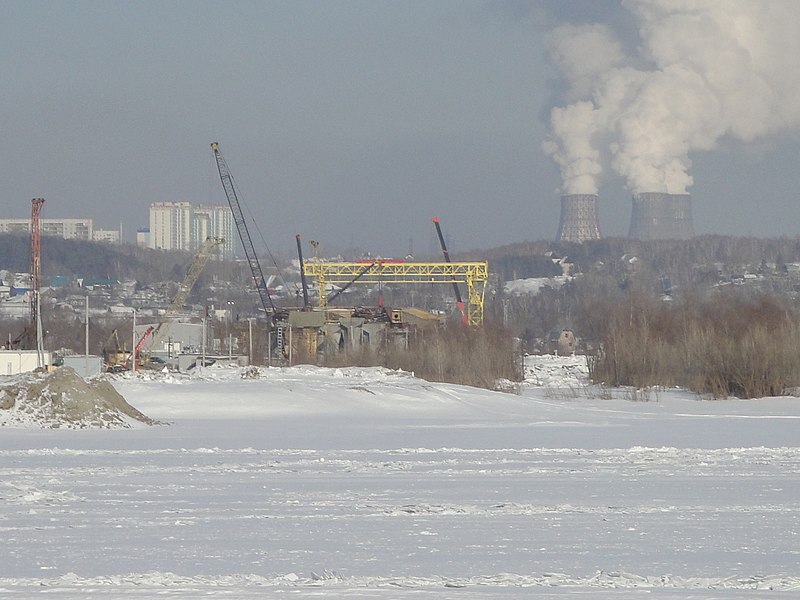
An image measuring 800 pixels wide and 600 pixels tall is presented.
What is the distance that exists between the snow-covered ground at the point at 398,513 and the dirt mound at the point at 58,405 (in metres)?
0.51

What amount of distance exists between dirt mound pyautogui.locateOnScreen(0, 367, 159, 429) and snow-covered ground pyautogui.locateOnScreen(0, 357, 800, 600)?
0.51 metres

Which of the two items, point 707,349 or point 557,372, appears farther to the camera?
point 557,372

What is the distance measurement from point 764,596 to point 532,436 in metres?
17.6

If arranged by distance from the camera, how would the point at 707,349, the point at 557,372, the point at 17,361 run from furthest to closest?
the point at 557,372 < the point at 17,361 < the point at 707,349

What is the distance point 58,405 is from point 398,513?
54.0ft

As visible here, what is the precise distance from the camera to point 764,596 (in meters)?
9.12

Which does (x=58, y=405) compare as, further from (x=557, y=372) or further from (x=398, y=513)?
(x=557, y=372)

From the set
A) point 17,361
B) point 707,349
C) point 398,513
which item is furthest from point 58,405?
point 17,361

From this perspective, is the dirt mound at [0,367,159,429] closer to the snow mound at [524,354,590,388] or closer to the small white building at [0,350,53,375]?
the snow mound at [524,354,590,388]

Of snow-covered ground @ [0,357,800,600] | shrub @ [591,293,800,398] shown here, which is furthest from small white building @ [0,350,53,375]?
snow-covered ground @ [0,357,800,600]

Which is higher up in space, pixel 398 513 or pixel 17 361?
pixel 17 361

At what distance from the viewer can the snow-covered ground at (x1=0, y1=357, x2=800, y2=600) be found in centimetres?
973

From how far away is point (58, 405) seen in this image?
91.9ft

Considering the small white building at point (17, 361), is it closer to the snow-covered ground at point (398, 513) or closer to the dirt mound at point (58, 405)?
the dirt mound at point (58, 405)
